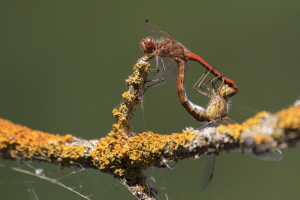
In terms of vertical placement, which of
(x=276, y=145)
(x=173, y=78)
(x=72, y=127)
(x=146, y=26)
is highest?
(x=72, y=127)

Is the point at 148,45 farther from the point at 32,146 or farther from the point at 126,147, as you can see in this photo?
the point at 32,146

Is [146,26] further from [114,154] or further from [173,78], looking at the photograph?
[114,154]

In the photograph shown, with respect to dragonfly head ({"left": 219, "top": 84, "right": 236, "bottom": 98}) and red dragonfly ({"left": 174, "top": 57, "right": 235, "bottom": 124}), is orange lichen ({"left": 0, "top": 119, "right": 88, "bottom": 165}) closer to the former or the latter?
red dragonfly ({"left": 174, "top": 57, "right": 235, "bottom": 124})

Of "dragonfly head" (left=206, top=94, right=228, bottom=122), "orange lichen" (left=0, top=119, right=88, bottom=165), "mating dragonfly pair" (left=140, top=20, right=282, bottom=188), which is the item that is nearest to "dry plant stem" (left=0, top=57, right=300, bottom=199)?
"orange lichen" (left=0, top=119, right=88, bottom=165)

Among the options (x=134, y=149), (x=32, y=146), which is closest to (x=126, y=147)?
(x=134, y=149)

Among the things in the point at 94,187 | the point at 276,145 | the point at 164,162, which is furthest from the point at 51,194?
the point at 276,145

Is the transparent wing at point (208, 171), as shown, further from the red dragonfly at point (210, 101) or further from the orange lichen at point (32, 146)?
the orange lichen at point (32, 146)
